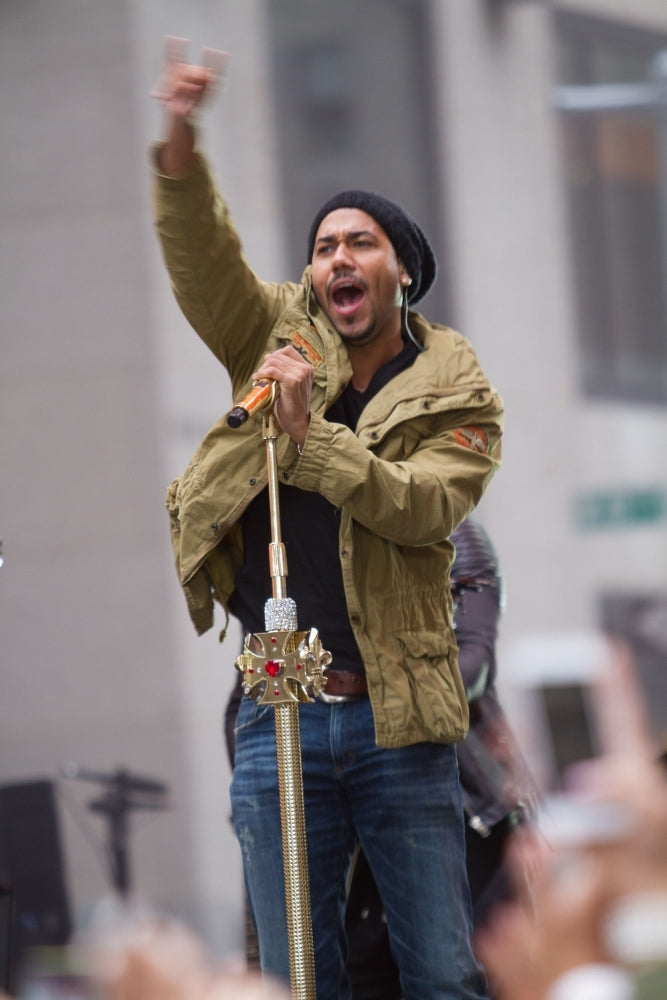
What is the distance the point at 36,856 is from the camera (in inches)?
182

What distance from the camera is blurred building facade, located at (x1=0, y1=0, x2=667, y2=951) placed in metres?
6.03

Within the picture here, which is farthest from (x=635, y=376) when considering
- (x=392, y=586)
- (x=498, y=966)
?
(x=498, y=966)

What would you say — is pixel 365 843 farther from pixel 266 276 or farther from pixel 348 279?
pixel 266 276

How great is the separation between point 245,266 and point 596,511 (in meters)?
4.85

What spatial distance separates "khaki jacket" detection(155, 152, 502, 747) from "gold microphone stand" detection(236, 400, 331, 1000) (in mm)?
219

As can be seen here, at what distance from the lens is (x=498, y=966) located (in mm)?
1048

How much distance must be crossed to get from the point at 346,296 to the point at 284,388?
484mm

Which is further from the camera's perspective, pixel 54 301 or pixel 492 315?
pixel 492 315

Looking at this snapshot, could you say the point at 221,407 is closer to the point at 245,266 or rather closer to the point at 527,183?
the point at 527,183

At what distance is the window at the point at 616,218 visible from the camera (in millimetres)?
7227

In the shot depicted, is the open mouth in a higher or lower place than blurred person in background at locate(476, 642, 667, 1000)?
higher

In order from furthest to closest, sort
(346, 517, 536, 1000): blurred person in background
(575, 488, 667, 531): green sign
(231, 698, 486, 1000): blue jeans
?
1. (575, 488, 667, 531): green sign
2. (346, 517, 536, 1000): blurred person in background
3. (231, 698, 486, 1000): blue jeans

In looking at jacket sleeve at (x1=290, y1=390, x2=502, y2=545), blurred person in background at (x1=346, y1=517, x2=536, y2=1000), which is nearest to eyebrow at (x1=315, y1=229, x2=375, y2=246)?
jacket sleeve at (x1=290, y1=390, x2=502, y2=545)

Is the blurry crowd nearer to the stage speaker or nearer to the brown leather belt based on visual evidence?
the brown leather belt
